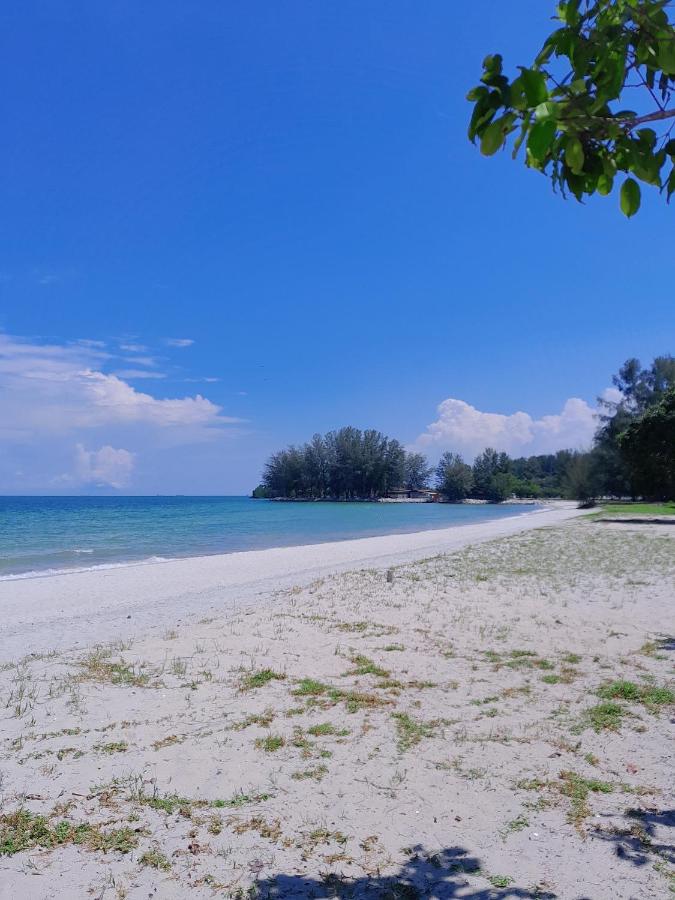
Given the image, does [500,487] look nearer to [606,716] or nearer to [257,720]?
[606,716]

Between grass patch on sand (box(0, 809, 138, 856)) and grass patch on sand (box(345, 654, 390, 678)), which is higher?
grass patch on sand (box(0, 809, 138, 856))

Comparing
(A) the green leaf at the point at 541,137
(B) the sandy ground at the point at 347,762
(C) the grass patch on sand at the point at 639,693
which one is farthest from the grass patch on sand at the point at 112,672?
(A) the green leaf at the point at 541,137

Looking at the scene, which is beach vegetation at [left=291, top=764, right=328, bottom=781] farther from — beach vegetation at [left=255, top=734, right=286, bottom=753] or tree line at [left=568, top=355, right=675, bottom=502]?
tree line at [left=568, top=355, right=675, bottom=502]

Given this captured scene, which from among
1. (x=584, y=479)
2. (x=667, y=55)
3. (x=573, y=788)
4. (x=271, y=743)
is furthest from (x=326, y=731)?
(x=584, y=479)

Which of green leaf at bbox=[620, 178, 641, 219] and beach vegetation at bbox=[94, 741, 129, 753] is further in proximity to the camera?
beach vegetation at bbox=[94, 741, 129, 753]

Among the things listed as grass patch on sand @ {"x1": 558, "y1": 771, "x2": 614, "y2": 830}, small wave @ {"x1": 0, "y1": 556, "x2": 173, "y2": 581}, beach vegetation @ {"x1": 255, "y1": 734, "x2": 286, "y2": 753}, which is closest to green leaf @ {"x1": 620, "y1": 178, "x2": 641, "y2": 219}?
grass patch on sand @ {"x1": 558, "y1": 771, "x2": 614, "y2": 830}

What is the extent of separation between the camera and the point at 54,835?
3434 mm

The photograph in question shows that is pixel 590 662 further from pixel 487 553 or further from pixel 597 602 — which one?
pixel 487 553

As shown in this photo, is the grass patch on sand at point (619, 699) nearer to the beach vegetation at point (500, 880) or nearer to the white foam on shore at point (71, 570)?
the beach vegetation at point (500, 880)

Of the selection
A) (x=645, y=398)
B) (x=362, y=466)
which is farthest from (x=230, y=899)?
(x=362, y=466)

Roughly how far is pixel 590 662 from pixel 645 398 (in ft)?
225

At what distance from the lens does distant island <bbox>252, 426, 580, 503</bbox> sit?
468 ft

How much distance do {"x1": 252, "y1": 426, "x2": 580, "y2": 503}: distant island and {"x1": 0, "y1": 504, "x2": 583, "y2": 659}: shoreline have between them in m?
117

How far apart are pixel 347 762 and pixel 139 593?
11948mm
